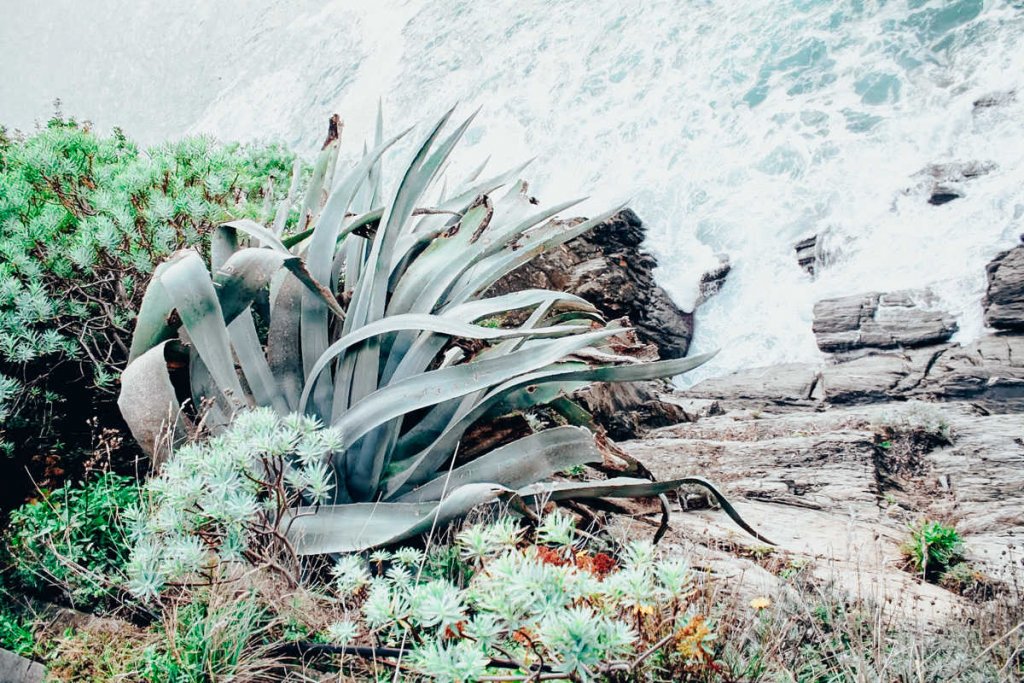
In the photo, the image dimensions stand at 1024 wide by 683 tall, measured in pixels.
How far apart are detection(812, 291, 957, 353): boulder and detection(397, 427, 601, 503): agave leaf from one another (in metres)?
8.99

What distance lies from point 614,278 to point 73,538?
5962mm

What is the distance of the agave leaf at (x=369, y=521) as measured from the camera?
1.86 m

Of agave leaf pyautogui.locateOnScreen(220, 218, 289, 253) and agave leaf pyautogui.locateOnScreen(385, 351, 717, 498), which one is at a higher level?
agave leaf pyautogui.locateOnScreen(220, 218, 289, 253)

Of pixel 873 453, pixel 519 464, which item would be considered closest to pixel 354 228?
pixel 519 464

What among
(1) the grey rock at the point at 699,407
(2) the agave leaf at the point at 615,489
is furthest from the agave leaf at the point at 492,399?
(1) the grey rock at the point at 699,407

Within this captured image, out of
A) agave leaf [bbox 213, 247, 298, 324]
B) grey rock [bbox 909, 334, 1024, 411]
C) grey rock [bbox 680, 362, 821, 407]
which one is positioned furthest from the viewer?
grey rock [bbox 680, 362, 821, 407]

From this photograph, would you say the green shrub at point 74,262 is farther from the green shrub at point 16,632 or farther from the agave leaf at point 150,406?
the green shrub at point 16,632

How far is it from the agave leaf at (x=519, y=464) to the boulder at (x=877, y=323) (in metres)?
8.99

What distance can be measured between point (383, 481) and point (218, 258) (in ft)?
3.12

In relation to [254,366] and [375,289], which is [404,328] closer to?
[375,289]

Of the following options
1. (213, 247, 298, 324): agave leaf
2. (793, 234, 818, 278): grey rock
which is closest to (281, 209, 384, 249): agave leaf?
(213, 247, 298, 324): agave leaf

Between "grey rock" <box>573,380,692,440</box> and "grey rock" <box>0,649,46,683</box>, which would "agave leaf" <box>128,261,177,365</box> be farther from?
"grey rock" <box>573,380,692,440</box>

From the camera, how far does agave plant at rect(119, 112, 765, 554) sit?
78.9 inches

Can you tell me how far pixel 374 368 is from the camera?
2285mm
